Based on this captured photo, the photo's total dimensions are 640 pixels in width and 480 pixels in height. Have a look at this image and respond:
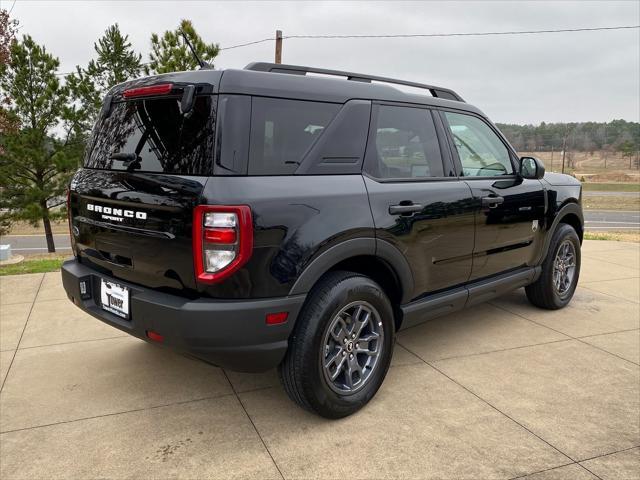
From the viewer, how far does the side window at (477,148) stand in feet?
11.9

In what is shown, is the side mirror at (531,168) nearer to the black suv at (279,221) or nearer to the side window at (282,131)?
the black suv at (279,221)

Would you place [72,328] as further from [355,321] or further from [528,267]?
[528,267]

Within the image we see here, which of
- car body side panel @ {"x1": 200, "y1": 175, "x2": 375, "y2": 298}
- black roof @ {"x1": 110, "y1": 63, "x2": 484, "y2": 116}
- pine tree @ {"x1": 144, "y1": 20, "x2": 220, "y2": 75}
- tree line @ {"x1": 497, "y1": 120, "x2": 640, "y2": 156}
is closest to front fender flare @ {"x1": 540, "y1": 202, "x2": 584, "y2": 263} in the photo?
black roof @ {"x1": 110, "y1": 63, "x2": 484, "y2": 116}

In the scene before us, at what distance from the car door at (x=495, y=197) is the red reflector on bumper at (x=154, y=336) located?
2197 mm

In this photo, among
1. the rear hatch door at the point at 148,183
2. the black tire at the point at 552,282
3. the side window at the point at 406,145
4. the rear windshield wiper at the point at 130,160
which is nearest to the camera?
the rear hatch door at the point at 148,183

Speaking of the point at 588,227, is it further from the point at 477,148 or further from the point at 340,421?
the point at 340,421

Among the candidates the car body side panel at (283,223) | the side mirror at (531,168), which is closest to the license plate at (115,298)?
the car body side panel at (283,223)

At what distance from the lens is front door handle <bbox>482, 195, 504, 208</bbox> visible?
3.59 meters

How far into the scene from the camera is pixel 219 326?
2311 millimetres

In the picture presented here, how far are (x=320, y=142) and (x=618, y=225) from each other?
28471 millimetres

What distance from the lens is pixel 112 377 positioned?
3316 mm

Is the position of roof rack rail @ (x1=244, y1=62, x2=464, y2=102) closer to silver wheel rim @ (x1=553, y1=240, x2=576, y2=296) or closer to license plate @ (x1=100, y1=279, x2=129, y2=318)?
license plate @ (x1=100, y1=279, x2=129, y2=318)

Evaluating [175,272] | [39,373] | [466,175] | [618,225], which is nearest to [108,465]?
[175,272]

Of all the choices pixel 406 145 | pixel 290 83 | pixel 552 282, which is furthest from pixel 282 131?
pixel 552 282
